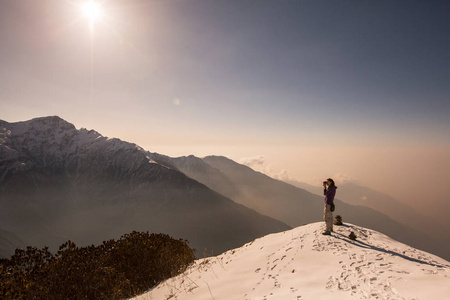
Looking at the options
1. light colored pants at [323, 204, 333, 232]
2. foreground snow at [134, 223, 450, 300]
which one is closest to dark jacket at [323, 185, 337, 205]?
light colored pants at [323, 204, 333, 232]


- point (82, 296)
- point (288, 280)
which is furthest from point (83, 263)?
point (288, 280)

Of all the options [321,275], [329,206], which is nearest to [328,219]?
[329,206]

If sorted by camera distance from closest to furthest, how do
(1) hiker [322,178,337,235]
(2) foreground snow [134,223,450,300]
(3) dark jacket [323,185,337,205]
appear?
(2) foreground snow [134,223,450,300], (1) hiker [322,178,337,235], (3) dark jacket [323,185,337,205]

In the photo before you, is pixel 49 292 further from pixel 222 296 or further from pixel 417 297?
pixel 417 297

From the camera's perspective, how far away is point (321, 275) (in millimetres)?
7438

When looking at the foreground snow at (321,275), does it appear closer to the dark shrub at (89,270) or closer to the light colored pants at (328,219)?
the light colored pants at (328,219)

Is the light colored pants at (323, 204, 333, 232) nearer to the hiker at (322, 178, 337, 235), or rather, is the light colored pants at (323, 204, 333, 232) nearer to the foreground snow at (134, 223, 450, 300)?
the hiker at (322, 178, 337, 235)

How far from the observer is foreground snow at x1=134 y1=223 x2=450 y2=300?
5953mm

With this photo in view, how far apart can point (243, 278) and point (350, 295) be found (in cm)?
411

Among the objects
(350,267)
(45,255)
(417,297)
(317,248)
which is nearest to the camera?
(417,297)

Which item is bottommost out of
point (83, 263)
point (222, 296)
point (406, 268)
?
point (83, 263)

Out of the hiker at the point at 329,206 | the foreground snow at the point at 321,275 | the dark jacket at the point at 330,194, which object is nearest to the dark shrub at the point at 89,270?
the foreground snow at the point at 321,275

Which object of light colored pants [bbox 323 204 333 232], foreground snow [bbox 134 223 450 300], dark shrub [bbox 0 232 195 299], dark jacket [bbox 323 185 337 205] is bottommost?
dark shrub [bbox 0 232 195 299]

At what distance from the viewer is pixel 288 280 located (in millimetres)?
7410
